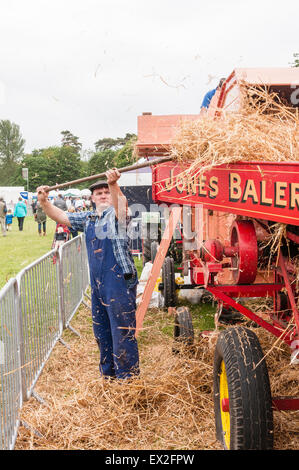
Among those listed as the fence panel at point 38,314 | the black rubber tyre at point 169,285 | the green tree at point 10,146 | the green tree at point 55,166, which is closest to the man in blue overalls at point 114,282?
the fence panel at point 38,314

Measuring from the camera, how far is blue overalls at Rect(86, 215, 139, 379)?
374 centimetres

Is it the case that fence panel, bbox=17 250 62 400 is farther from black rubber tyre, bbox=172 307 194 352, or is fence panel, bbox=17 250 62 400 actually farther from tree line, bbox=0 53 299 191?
tree line, bbox=0 53 299 191

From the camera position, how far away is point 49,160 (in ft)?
247

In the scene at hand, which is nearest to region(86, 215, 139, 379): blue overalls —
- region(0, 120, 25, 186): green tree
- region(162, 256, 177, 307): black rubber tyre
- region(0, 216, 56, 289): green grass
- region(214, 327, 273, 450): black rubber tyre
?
region(214, 327, 273, 450): black rubber tyre

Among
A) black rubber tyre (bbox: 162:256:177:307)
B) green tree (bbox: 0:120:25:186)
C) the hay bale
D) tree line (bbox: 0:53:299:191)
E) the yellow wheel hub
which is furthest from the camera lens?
green tree (bbox: 0:120:25:186)

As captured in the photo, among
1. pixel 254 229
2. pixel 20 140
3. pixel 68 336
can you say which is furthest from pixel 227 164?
pixel 20 140

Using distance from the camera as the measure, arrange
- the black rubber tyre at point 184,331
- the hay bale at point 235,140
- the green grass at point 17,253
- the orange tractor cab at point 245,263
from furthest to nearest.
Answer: the green grass at point 17,253 < the black rubber tyre at point 184,331 < the hay bale at point 235,140 < the orange tractor cab at point 245,263

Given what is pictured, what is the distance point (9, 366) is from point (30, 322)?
0.86 m

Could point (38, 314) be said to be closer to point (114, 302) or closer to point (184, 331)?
point (114, 302)

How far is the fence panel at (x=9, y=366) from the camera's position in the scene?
2953mm

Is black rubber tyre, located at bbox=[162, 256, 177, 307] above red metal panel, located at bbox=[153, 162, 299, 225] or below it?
below

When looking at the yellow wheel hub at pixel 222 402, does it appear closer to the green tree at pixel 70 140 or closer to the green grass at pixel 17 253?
the green grass at pixel 17 253

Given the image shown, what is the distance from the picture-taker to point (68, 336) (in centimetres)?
582

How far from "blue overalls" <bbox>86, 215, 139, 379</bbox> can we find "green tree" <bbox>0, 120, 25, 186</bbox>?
97.6m
